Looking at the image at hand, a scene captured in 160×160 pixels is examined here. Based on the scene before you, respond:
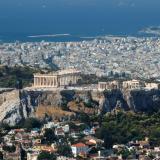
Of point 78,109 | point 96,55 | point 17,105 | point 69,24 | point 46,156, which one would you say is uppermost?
point 69,24

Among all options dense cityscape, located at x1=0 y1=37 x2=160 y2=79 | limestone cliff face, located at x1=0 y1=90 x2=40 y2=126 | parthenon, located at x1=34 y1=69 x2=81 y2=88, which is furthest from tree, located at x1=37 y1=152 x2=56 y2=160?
dense cityscape, located at x1=0 y1=37 x2=160 y2=79

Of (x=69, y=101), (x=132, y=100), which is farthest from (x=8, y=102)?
(x=132, y=100)

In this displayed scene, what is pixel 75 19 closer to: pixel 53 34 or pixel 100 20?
pixel 100 20

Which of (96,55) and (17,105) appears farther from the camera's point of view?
(96,55)

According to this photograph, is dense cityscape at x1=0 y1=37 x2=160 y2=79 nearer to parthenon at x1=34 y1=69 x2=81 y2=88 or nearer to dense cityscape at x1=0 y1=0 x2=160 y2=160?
dense cityscape at x1=0 y1=0 x2=160 y2=160

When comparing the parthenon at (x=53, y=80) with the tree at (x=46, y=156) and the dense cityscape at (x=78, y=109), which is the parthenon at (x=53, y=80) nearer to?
the dense cityscape at (x=78, y=109)

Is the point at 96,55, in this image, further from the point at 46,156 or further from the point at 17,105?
the point at 46,156

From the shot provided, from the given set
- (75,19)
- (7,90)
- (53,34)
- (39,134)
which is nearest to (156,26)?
(53,34)

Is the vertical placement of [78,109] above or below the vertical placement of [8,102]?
below

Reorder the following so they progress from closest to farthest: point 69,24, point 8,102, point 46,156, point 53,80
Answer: point 46,156 → point 8,102 → point 53,80 → point 69,24

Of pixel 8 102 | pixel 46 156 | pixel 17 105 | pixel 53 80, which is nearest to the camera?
pixel 46 156
